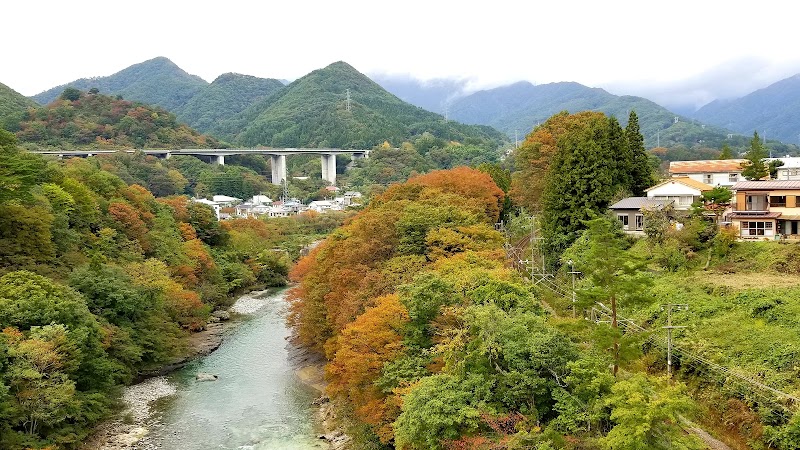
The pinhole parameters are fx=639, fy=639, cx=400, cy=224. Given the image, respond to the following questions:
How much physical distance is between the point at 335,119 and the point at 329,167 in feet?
67.7

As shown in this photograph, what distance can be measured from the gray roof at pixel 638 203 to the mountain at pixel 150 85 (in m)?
147

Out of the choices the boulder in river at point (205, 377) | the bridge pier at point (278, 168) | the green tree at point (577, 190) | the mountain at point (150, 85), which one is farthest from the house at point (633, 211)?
the mountain at point (150, 85)

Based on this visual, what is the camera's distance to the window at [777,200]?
62.6 feet

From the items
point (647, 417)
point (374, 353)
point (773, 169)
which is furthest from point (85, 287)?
point (773, 169)

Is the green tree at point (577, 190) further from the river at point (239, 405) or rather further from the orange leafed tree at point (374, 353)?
the river at point (239, 405)

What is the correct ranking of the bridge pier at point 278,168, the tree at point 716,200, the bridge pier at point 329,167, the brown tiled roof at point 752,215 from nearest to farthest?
the brown tiled roof at point 752,215 → the tree at point 716,200 → the bridge pier at point 278,168 → the bridge pier at point 329,167

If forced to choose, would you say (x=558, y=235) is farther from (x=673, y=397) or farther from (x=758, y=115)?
(x=758, y=115)

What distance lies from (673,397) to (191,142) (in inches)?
3093

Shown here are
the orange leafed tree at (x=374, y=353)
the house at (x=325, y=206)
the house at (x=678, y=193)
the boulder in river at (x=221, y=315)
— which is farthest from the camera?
the house at (x=325, y=206)

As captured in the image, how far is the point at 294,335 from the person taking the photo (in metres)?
28.4

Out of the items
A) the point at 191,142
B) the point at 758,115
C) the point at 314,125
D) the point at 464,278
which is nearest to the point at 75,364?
the point at 464,278

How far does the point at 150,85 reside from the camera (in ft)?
546

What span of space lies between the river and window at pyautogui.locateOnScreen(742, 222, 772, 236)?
541 inches

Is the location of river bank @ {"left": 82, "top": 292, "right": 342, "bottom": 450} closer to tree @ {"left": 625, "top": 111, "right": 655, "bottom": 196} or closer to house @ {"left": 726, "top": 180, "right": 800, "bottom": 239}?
house @ {"left": 726, "top": 180, "right": 800, "bottom": 239}
